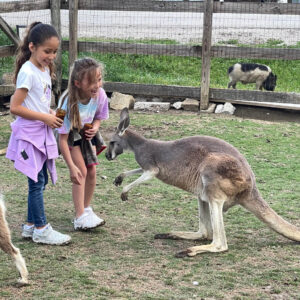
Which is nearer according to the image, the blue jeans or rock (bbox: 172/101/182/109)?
the blue jeans

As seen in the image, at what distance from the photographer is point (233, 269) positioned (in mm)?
3602

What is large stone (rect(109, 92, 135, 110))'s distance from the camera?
8.74 meters

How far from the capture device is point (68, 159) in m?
4.00

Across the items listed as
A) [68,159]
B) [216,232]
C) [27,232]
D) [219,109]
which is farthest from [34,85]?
[219,109]

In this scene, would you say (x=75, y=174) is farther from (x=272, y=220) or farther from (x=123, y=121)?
(x=272, y=220)

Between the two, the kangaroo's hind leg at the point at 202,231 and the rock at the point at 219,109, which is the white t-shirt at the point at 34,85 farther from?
the rock at the point at 219,109

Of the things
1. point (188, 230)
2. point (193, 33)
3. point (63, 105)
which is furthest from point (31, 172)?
point (193, 33)

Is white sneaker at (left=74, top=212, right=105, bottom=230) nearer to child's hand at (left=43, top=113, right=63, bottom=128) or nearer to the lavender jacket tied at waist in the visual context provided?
the lavender jacket tied at waist

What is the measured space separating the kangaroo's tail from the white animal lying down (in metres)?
6.44

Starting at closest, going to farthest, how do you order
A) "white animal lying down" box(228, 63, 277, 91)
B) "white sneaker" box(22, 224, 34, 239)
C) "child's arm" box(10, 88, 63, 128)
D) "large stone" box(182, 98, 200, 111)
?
"child's arm" box(10, 88, 63, 128)
"white sneaker" box(22, 224, 34, 239)
"large stone" box(182, 98, 200, 111)
"white animal lying down" box(228, 63, 277, 91)

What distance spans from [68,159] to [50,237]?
1.76ft

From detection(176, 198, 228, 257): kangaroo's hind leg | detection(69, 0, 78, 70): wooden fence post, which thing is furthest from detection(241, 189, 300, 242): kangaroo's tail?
detection(69, 0, 78, 70): wooden fence post

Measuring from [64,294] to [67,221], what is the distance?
4.63 feet

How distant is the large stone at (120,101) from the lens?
8742 mm
